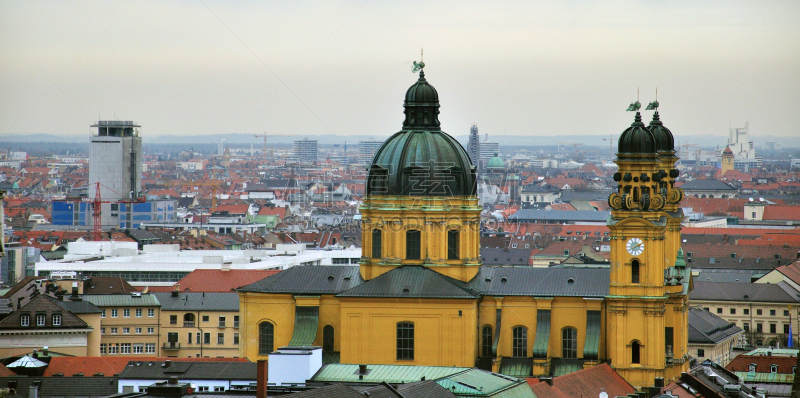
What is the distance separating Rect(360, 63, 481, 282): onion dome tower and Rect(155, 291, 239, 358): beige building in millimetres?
25101

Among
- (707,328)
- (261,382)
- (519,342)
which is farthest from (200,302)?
(261,382)

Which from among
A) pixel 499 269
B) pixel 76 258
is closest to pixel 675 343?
pixel 499 269

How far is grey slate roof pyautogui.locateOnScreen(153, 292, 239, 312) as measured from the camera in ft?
349

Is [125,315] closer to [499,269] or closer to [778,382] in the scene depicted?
[499,269]

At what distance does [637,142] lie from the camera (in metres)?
80.8

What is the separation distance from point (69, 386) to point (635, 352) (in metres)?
26.6

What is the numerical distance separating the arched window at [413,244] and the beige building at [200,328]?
25.9 metres

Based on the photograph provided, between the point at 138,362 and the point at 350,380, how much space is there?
46.3 feet

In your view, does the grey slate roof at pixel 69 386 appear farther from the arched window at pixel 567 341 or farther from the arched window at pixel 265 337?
the arched window at pixel 567 341

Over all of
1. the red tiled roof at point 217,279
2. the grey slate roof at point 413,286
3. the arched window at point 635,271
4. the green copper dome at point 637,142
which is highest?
the green copper dome at point 637,142

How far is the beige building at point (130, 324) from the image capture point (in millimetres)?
105188

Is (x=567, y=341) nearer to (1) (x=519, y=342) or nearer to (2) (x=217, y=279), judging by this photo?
(1) (x=519, y=342)

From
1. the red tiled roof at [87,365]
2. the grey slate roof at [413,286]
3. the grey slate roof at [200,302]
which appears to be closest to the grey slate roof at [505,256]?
the grey slate roof at [200,302]

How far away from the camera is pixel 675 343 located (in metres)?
81.6
